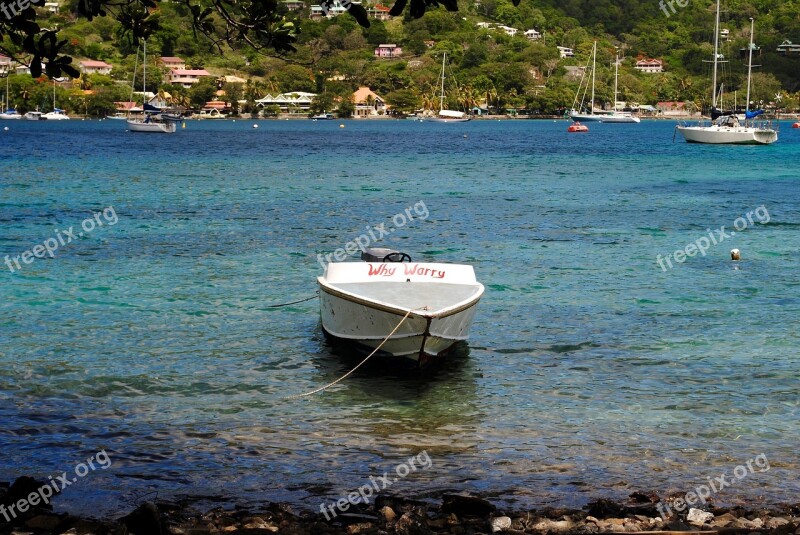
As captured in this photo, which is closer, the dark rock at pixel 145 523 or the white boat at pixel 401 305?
the dark rock at pixel 145 523

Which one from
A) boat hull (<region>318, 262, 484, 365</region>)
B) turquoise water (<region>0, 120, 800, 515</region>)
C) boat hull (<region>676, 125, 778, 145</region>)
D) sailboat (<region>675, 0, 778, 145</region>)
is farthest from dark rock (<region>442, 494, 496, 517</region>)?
boat hull (<region>676, 125, 778, 145</region>)

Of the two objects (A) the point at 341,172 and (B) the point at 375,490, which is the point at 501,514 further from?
(A) the point at 341,172

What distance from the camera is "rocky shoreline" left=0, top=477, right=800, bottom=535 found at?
10.8 metres

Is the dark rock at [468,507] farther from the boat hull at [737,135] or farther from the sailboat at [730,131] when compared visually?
the boat hull at [737,135]

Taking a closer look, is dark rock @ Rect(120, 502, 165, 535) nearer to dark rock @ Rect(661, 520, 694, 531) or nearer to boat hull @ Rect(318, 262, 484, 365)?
dark rock @ Rect(661, 520, 694, 531)

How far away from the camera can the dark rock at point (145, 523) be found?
34.6ft

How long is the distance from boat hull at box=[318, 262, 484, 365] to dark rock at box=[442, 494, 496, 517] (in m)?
5.52

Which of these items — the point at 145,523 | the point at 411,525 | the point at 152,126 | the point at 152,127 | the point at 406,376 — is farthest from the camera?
the point at 152,127

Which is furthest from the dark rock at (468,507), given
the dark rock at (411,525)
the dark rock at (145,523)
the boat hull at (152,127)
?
the boat hull at (152,127)

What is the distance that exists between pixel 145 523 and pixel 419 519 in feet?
9.27

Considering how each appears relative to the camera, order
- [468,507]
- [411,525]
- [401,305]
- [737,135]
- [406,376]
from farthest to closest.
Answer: [737,135] → [406,376] → [401,305] → [468,507] → [411,525]

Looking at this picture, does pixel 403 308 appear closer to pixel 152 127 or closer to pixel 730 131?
pixel 730 131

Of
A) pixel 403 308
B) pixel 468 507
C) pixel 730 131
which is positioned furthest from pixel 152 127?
pixel 468 507

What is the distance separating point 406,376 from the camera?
17828 mm
